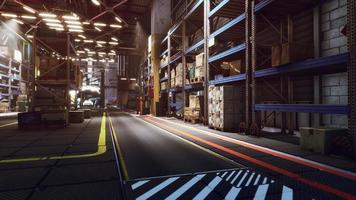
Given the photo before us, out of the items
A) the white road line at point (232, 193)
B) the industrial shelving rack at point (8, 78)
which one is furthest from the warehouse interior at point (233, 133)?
the industrial shelving rack at point (8, 78)

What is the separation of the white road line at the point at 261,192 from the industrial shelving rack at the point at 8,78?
28159 millimetres

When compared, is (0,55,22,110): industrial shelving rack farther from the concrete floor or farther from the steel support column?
the steel support column

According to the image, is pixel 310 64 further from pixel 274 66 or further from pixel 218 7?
pixel 218 7

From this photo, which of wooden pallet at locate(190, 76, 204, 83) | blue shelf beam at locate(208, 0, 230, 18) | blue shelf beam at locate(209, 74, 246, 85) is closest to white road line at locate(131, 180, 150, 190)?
blue shelf beam at locate(209, 74, 246, 85)

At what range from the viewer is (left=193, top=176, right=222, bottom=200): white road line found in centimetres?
291

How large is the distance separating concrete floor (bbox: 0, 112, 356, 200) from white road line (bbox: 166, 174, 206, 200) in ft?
0.04

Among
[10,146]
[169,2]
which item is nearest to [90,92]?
[169,2]

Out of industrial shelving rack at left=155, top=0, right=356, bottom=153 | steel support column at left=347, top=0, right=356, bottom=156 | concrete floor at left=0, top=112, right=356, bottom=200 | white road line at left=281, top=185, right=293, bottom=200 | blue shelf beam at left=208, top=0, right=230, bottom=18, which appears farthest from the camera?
blue shelf beam at left=208, top=0, right=230, bottom=18

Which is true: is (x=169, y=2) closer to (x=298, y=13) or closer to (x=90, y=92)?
(x=298, y=13)

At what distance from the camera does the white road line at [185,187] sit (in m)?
2.93

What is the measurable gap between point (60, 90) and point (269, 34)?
495 inches

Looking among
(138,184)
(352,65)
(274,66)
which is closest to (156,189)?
(138,184)

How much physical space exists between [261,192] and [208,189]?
2.35ft

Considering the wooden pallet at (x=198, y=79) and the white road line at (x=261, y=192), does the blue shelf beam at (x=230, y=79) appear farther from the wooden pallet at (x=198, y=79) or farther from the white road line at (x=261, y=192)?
the white road line at (x=261, y=192)
